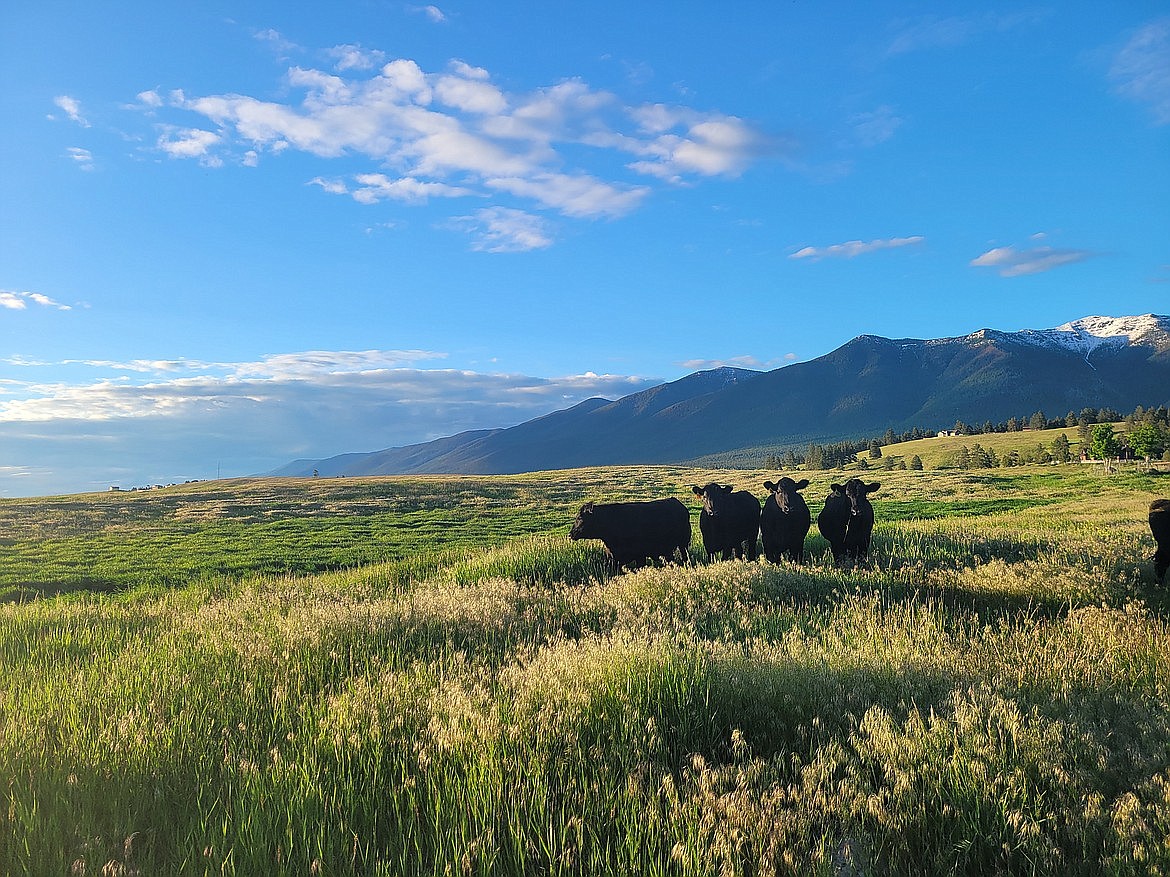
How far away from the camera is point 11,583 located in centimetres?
1889

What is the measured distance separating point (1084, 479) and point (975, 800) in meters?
52.0

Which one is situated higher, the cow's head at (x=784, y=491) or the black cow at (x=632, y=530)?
the cow's head at (x=784, y=491)

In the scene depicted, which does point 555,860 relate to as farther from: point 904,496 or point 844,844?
point 904,496

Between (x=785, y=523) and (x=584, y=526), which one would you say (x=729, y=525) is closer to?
(x=785, y=523)

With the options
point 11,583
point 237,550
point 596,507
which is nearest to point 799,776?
point 596,507

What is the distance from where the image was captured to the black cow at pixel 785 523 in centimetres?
1405

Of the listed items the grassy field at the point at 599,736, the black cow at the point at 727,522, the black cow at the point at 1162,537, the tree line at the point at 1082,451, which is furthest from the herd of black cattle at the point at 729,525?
the tree line at the point at 1082,451

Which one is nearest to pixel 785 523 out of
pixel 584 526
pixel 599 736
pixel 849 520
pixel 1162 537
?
pixel 849 520

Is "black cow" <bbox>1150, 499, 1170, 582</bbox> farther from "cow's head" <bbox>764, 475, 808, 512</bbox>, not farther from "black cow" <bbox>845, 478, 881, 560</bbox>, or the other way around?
"cow's head" <bbox>764, 475, 808, 512</bbox>

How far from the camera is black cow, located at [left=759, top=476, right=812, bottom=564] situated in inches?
553

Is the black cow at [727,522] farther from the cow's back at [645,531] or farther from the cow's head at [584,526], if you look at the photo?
the cow's head at [584,526]

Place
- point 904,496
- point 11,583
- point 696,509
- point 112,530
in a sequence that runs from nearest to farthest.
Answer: point 11,583, point 112,530, point 696,509, point 904,496

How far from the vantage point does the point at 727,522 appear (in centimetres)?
1573

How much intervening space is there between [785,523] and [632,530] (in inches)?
132
